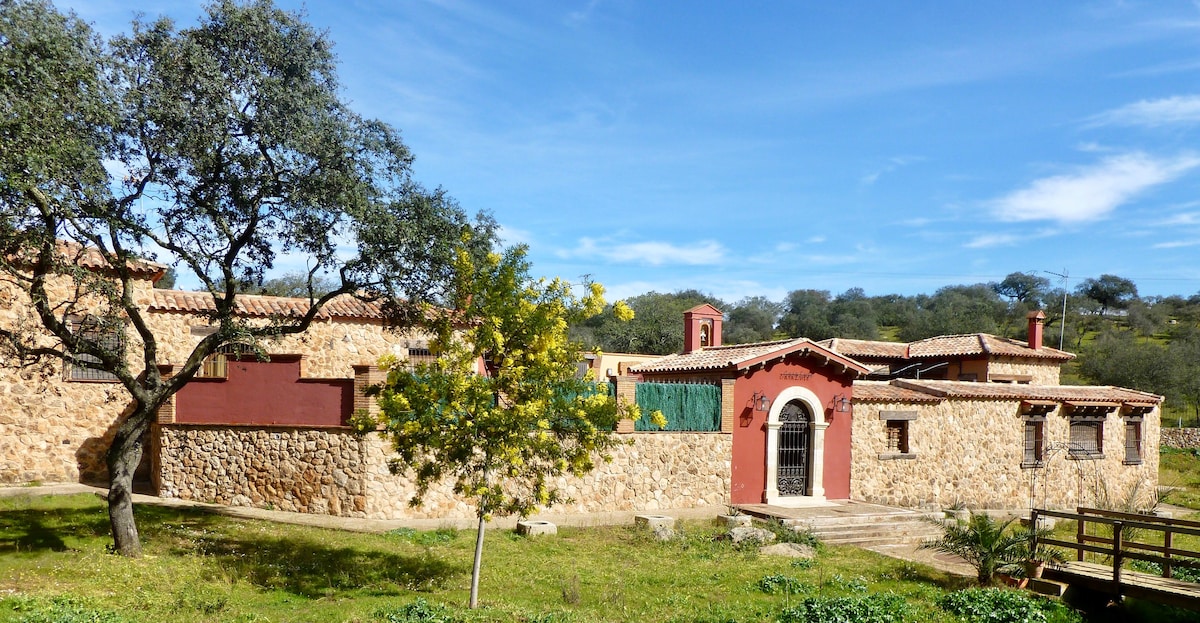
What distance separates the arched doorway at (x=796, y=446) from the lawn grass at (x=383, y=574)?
174 inches

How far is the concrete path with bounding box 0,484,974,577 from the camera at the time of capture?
52.8ft

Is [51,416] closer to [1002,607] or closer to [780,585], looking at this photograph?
[780,585]

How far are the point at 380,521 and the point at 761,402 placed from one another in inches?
385

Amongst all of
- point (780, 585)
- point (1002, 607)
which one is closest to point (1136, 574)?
point (1002, 607)

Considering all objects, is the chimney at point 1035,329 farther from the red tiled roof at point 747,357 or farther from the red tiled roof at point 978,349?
the red tiled roof at point 747,357

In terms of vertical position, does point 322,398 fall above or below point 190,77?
below

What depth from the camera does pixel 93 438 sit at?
1891cm

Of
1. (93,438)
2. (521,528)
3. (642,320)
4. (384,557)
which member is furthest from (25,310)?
(642,320)

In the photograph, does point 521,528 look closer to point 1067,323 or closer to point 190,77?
point 190,77

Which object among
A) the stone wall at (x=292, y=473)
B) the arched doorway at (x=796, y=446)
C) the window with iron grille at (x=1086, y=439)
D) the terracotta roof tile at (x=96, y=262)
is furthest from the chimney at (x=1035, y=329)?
the terracotta roof tile at (x=96, y=262)

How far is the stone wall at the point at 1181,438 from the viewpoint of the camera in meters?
41.8

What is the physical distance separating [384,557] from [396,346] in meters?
10.2

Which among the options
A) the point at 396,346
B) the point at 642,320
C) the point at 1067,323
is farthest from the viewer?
the point at 1067,323

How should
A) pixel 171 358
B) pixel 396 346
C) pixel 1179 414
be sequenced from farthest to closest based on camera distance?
pixel 1179 414
pixel 396 346
pixel 171 358
